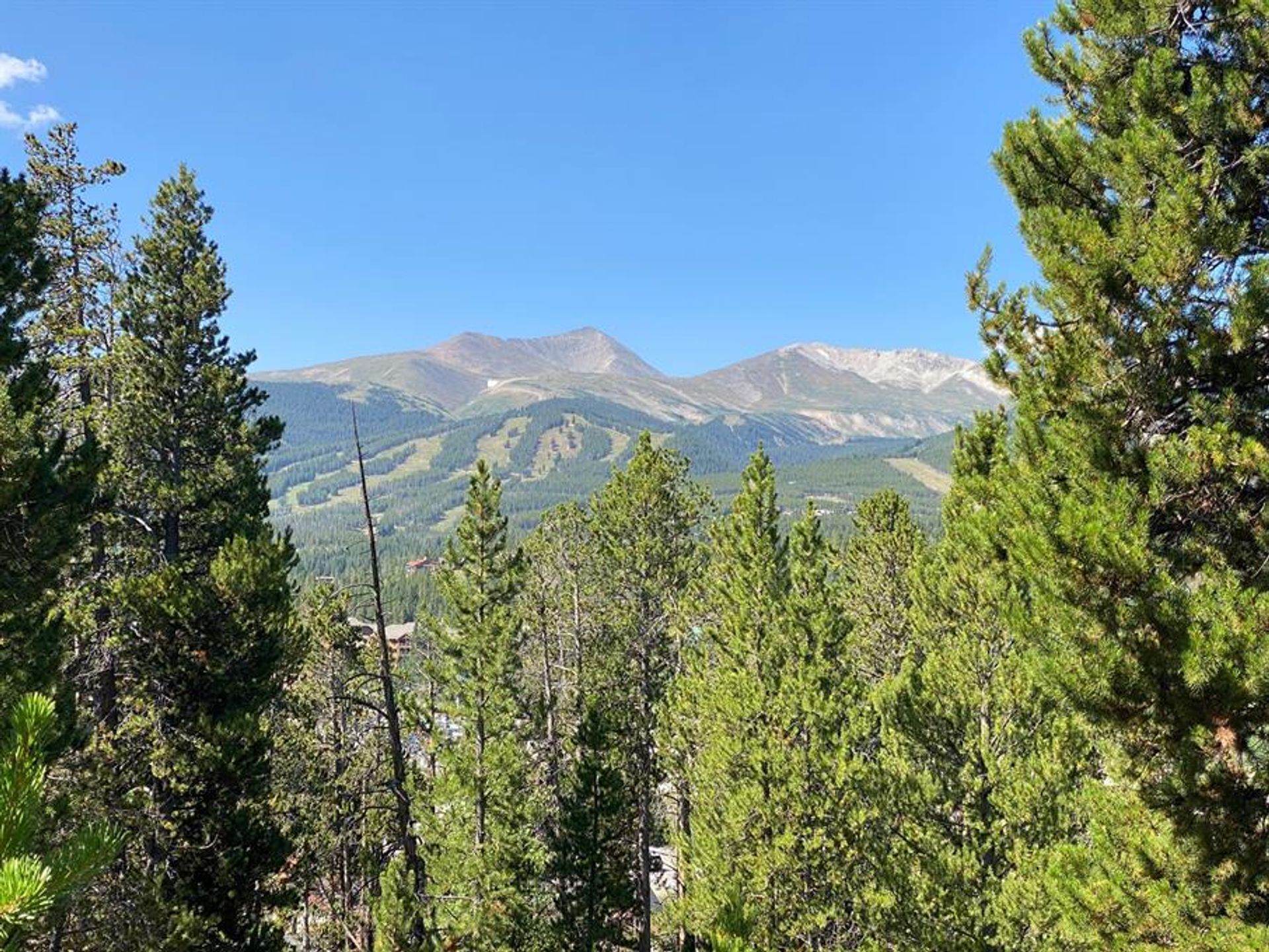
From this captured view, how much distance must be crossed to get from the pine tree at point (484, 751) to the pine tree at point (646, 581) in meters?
3.54

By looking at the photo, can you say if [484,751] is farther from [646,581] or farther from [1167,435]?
[1167,435]

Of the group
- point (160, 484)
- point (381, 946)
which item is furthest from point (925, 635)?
point (160, 484)

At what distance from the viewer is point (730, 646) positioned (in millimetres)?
15016

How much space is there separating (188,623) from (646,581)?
12682 millimetres

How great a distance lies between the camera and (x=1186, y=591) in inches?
187

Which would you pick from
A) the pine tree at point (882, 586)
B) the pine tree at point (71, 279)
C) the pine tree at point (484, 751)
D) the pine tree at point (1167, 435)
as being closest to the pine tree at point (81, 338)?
the pine tree at point (71, 279)

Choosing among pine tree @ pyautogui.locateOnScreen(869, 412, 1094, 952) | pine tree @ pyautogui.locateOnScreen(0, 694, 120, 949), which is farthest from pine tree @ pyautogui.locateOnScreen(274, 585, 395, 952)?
pine tree @ pyautogui.locateOnScreen(869, 412, 1094, 952)

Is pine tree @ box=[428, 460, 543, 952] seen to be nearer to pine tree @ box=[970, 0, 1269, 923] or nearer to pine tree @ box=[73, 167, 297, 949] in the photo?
pine tree @ box=[73, 167, 297, 949]

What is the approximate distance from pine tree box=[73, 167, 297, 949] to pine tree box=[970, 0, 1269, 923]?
12.0 meters

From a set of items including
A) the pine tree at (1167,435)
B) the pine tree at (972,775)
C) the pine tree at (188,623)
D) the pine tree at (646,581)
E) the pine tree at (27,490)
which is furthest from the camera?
the pine tree at (646,581)

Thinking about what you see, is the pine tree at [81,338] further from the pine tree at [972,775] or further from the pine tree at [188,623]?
the pine tree at [972,775]

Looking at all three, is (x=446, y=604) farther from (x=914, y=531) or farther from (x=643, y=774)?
(x=914, y=531)

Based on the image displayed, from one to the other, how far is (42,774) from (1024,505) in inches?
249

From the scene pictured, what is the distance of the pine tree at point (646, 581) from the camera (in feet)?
71.4
